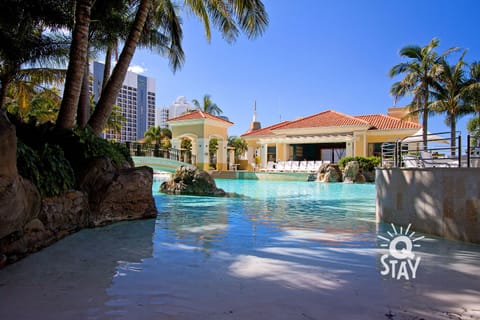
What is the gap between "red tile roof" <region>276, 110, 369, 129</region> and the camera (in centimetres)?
2948

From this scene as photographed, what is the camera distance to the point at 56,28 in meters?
10.8

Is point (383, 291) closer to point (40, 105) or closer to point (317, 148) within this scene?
point (40, 105)

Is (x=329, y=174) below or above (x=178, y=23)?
below

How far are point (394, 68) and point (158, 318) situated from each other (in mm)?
22805

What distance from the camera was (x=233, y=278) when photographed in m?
3.88

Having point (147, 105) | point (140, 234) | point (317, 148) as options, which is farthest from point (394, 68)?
point (147, 105)

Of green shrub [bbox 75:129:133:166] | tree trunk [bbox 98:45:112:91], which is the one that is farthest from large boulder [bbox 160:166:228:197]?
green shrub [bbox 75:129:133:166]

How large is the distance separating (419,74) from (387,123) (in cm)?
866

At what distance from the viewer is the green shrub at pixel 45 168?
5.16 metres

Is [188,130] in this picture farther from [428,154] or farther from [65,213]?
[65,213]

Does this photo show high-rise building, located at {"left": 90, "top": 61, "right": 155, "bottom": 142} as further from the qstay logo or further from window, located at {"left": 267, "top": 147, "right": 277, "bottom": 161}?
the qstay logo

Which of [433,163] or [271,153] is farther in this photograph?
[271,153]

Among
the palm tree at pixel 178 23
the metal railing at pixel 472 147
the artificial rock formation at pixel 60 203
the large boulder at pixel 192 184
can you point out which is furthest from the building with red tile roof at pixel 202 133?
the metal railing at pixel 472 147

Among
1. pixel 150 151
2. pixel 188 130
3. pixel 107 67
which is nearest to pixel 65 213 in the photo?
pixel 107 67
